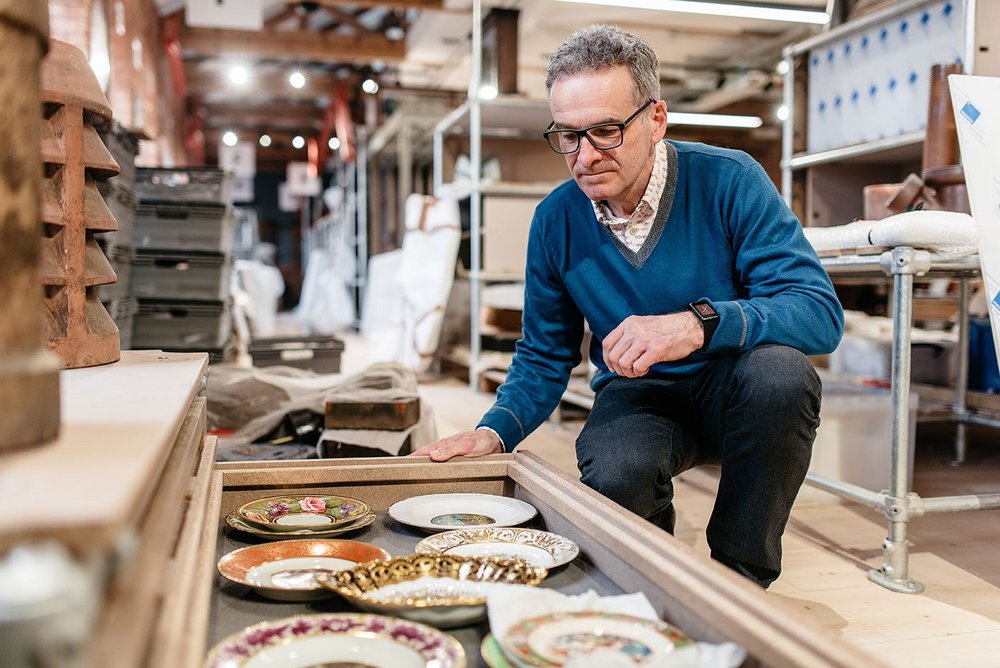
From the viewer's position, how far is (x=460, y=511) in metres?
1.27

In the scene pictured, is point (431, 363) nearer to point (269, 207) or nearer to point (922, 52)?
point (922, 52)

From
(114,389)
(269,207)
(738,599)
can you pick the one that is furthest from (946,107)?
(269,207)

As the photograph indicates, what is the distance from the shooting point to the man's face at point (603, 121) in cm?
156

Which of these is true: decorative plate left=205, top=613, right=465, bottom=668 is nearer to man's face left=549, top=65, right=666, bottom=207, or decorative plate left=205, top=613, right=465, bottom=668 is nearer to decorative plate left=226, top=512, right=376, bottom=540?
decorative plate left=226, top=512, right=376, bottom=540

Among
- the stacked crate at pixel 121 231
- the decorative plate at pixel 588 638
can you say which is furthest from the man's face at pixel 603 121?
the stacked crate at pixel 121 231

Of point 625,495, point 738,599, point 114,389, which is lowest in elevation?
point 625,495

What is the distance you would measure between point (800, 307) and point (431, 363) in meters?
4.76

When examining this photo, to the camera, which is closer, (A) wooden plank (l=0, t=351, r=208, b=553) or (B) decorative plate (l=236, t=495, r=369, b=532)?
(A) wooden plank (l=0, t=351, r=208, b=553)

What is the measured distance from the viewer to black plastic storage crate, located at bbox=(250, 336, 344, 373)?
14.8ft

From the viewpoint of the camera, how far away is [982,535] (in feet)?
7.57

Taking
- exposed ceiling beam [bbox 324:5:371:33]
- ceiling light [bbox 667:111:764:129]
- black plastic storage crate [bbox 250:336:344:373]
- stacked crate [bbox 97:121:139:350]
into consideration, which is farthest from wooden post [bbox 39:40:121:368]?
exposed ceiling beam [bbox 324:5:371:33]

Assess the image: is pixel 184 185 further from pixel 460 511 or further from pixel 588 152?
pixel 460 511

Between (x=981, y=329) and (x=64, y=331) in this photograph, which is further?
(x=981, y=329)

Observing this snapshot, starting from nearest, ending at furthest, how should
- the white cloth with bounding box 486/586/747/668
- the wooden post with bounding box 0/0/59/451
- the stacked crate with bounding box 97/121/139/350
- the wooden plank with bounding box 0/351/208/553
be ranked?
the wooden plank with bounding box 0/351/208/553, the wooden post with bounding box 0/0/59/451, the white cloth with bounding box 486/586/747/668, the stacked crate with bounding box 97/121/139/350
